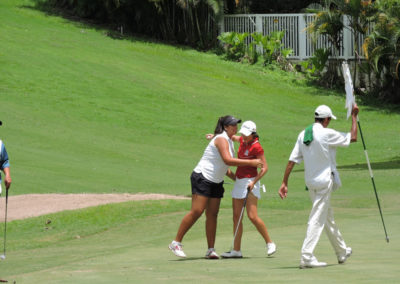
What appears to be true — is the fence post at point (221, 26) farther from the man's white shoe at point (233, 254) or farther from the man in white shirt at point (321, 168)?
the man in white shirt at point (321, 168)

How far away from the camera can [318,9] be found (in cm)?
4700

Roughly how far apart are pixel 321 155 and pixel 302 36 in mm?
39053

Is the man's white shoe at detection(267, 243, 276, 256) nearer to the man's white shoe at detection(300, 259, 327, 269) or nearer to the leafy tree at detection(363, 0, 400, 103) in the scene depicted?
the man's white shoe at detection(300, 259, 327, 269)

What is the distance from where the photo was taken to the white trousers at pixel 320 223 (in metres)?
11.6

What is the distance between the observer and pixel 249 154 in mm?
12852

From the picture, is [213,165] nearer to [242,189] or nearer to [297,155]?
[242,189]

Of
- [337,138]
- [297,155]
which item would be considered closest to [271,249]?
[297,155]

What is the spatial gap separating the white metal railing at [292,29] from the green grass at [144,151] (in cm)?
166

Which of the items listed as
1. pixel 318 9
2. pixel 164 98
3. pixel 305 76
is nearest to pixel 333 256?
pixel 164 98

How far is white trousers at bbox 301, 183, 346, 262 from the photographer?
1159 centimetres

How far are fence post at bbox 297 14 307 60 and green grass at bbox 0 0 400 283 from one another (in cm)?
131

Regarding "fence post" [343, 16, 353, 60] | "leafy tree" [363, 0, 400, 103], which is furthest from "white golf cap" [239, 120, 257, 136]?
"fence post" [343, 16, 353, 60]

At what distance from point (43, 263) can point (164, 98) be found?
30340 mm

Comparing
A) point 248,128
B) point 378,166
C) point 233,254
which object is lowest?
point 378,166
